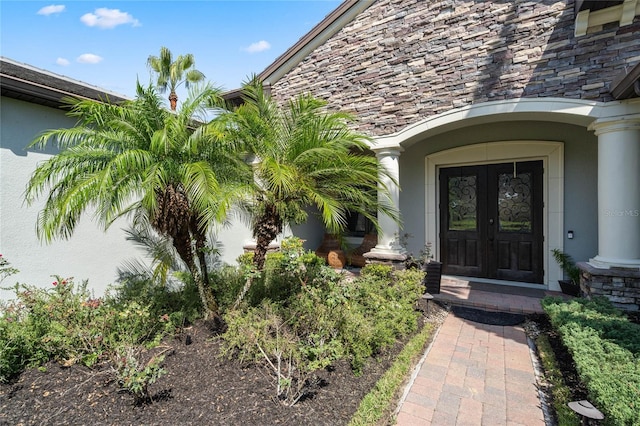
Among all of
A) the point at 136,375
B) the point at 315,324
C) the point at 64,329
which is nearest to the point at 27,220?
the point at 64,329

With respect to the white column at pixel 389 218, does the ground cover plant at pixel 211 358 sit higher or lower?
lower

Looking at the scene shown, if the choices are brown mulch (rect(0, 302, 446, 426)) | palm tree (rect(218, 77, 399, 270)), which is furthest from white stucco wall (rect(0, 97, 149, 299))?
palm tree (rect(218, 77, 399, 270))

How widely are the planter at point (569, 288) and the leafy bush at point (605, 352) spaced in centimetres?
190

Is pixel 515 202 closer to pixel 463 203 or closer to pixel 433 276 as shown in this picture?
pixel 463 203

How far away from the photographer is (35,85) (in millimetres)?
4723

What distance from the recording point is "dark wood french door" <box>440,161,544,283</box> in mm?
7230

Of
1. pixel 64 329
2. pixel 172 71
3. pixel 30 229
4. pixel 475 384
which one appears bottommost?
pixel 475 384

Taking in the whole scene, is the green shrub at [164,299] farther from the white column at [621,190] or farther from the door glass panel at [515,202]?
the door glass panel at [515,202]

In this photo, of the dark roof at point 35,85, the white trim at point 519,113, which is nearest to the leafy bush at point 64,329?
the dark roof at point 35,85

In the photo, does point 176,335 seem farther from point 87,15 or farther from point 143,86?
point 87,15

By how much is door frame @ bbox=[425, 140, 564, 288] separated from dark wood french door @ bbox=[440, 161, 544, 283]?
14cm

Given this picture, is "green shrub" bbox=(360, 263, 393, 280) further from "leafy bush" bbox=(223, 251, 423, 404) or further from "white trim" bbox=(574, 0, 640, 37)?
"white trim" bbox=(574, 0, 640, 37)

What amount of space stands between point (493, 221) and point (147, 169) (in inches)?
294

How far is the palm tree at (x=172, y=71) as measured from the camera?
45.4ft
